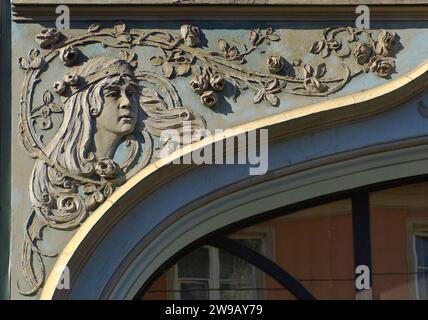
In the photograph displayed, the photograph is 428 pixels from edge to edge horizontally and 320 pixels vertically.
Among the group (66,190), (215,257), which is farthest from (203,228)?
(66,190)

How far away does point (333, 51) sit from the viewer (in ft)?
39.9

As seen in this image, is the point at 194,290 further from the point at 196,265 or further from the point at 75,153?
the point at 75,153

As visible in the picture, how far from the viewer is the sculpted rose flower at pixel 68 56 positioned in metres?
12.0

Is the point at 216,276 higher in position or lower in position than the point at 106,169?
lower

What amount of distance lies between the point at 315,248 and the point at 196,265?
2.84 ft

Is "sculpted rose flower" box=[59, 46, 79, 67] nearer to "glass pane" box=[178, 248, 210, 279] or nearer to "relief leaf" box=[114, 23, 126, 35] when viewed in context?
"relief leaf" box=[114, 23, 126, 35]

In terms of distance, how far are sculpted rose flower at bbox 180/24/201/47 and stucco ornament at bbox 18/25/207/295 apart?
335mm

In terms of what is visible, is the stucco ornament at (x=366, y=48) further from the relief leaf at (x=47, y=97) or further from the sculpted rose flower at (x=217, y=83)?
the relief leaf at (x=47, y=97)

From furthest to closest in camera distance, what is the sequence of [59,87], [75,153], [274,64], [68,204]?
[274,64], [59,87], [75,153], [68,204]

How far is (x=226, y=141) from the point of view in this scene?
11.9 meters

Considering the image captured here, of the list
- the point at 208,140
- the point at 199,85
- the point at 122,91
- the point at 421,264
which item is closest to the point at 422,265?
the point at 421,264

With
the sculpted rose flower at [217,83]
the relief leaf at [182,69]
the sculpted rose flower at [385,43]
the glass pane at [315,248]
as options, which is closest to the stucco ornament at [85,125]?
the relief leaf at [182,69]

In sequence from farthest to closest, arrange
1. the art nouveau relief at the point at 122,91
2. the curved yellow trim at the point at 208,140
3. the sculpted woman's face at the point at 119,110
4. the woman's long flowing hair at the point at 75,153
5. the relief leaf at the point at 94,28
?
the relief leaf at the point at 94,28, the sculpted woman's face at the point at 119,110, the art nouveau relief at the point at 122,91, the woman's long flowing hair at the point at 75,153, the curved yellow trim at the point at 208,140

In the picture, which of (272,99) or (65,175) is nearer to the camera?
(65,175)
